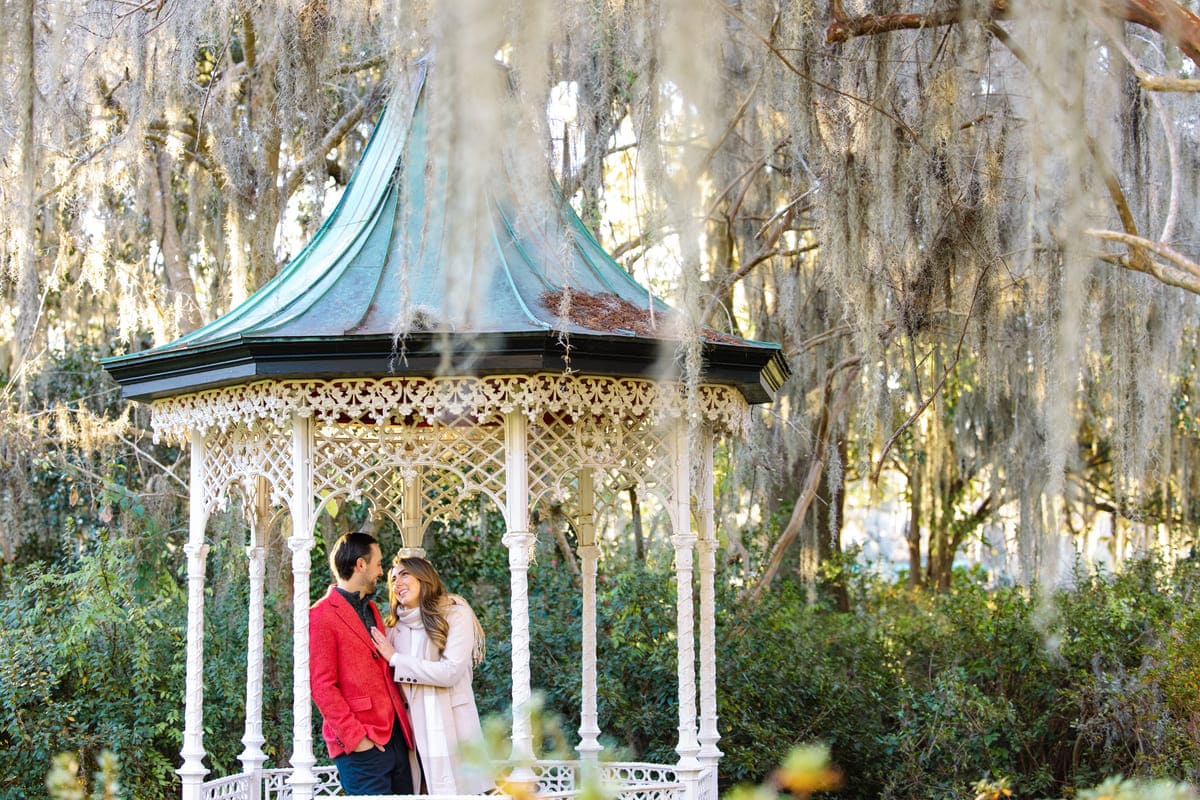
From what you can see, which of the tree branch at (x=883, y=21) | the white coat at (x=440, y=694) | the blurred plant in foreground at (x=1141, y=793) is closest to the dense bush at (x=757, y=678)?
the white coat at (x=440, y=694)

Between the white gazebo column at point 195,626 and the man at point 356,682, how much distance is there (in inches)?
30.2

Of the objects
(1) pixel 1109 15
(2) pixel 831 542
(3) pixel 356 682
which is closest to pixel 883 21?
(1) pixel 1109 15

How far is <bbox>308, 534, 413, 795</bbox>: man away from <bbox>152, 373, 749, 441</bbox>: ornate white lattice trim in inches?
24.7

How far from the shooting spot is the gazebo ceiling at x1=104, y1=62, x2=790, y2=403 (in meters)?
5.26

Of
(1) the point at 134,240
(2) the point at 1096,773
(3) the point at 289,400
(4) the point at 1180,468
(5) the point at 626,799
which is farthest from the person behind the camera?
(4) the point at 1180,468

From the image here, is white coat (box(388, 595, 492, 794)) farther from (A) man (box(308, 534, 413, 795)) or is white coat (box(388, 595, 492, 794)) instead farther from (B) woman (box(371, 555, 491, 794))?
(A) man (box(308, 534, 413, 795))

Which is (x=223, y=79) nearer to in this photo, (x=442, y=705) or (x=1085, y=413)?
(x=442, y=705)

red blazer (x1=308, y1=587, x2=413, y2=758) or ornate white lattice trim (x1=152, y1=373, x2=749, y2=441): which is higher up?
ornate white lattice trim (x1=152, y1=373, x2=749, y2=441)

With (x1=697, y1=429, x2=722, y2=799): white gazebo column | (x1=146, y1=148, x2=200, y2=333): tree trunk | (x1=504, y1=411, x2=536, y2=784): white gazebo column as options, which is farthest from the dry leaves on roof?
(x1=146, y1=148, x2=200, y2=333): tree trunk

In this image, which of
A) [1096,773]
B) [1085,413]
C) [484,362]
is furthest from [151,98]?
[1085,413]

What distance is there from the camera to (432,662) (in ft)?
18.5

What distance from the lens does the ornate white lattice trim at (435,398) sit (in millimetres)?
5531

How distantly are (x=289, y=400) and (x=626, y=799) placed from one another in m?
2.37

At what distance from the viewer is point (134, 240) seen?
10.4m
